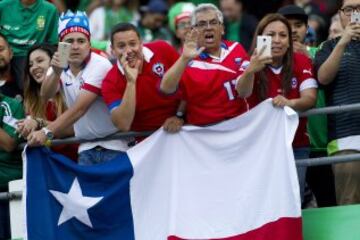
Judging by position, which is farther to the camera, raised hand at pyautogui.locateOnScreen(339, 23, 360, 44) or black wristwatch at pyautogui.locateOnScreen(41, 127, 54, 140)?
black wristwatch at pyautogui.locateOnScreen(41, 127, 54, 140)

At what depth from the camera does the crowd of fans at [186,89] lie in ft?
35.0

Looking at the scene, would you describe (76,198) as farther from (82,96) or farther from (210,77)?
(210,77)

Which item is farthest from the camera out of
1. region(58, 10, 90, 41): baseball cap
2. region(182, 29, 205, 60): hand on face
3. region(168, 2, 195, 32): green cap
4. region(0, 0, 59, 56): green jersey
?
region(168, 2, 195, 32): green cap

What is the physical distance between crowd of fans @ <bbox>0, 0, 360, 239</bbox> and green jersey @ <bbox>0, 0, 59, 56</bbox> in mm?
981

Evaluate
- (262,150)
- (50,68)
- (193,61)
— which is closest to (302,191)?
(262,150)

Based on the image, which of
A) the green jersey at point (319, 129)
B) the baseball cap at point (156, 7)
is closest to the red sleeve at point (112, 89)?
the green jersey at point (319, 129)

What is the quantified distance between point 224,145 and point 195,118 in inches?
11.5

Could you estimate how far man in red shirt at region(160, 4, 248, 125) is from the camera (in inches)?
419

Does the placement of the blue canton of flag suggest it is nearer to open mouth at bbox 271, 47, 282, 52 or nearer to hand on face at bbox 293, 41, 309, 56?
open mouth at bbox 271, 47, 282, 52

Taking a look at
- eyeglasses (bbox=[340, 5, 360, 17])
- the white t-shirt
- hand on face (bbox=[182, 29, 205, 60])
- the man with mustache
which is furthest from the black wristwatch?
eyeglasses (bbox=[340, 5, 360, 17])

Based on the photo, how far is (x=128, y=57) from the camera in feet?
34.9

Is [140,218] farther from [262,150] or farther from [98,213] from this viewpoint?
[262,150]

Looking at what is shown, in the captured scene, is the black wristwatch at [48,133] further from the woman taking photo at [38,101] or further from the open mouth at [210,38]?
the open mouth at [210,38]

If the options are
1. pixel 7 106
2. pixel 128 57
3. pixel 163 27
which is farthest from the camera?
pixel 163 27
